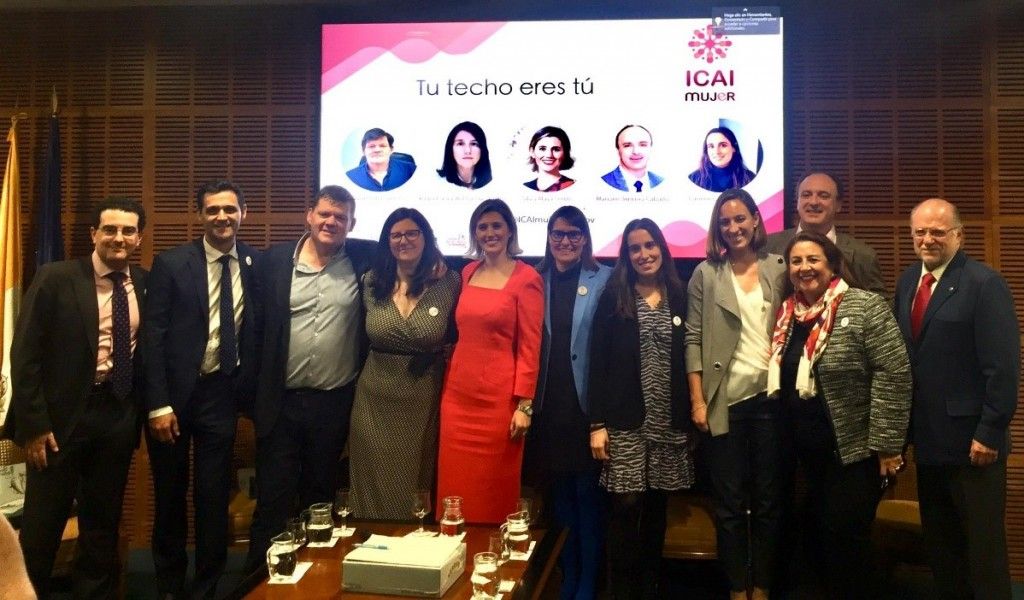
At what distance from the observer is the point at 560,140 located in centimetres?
407

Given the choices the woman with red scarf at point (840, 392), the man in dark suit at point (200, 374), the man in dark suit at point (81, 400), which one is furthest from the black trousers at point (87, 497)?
the woman with red scarf at point (840, 392)

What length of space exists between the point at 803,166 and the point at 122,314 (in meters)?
3.59

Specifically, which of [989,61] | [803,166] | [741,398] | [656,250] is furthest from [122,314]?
[989,61]

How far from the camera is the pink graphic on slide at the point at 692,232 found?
397 centimetres

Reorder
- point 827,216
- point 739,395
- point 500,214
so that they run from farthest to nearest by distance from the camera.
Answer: point 827,216
point 500,214
point 739,395

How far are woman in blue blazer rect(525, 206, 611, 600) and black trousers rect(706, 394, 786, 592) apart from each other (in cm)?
55

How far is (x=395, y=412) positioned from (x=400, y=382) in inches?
5.1

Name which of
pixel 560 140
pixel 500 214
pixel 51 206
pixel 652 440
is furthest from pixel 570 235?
pixel 51 206

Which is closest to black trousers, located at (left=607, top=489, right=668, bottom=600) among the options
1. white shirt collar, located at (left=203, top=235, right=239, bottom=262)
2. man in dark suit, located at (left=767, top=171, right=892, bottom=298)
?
man in dark suit, located at (left=767, top=171, right=892, bottom=298)

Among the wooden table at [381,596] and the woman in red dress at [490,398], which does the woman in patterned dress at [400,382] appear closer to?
the woman in red dress at [490,398]

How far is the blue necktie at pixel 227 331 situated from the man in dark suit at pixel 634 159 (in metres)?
2.12

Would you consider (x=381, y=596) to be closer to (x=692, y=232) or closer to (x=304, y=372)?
(x=304, y=372)

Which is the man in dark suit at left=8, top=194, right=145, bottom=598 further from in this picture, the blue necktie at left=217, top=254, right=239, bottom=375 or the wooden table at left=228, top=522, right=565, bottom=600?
the wooden table at left=228, top=522, right=565, bottom=600

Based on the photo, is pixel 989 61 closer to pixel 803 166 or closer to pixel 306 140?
pixel 803 166
